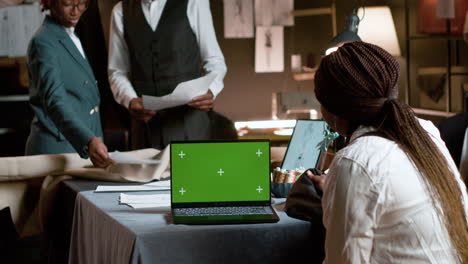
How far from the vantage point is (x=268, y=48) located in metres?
5.93

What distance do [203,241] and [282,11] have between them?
14.8 ft

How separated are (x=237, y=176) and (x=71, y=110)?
1.10 m

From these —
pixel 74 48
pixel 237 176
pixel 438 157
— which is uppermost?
pixel 74 48

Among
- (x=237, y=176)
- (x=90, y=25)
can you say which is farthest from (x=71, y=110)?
(x=90, y=25)

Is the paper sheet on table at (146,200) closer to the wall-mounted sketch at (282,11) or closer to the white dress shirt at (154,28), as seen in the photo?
the white dress shirt at (154,28)

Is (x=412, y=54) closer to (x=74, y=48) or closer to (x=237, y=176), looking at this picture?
(x=74, y=48)

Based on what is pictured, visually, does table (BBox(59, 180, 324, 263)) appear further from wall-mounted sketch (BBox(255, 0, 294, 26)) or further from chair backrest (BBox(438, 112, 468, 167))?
wall-mounted sketch (BBox(255, 0, 294, 26))

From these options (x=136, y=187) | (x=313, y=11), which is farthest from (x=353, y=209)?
(x=313, y=11)

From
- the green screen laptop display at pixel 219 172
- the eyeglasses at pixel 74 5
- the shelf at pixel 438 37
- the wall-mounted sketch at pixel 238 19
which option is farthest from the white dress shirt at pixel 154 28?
the wall-mounted sketch at pixel 238 19

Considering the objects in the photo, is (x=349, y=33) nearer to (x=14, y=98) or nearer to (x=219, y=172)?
(x=219, y=172)

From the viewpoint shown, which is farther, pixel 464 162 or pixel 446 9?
pixel 446 9

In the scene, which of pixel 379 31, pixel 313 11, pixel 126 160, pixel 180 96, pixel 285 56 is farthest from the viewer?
pixel 285 56

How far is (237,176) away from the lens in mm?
1860

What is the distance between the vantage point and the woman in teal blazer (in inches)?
104
